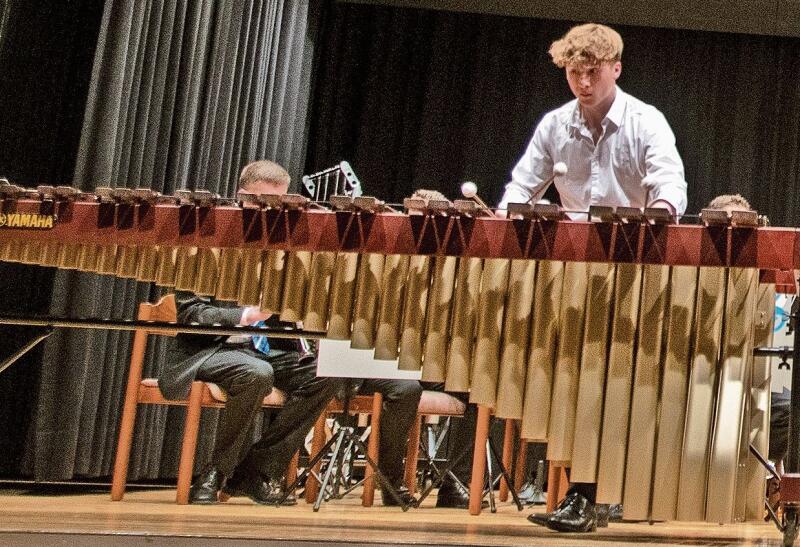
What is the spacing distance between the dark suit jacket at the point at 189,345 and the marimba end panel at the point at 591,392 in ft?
5.89

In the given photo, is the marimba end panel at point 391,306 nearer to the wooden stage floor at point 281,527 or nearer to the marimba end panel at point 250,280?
the marimba end panel at point 250,280

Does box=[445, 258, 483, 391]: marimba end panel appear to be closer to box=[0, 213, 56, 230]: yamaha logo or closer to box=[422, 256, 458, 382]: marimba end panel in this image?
box=[422, 256, 458, 382]: marimba end panel

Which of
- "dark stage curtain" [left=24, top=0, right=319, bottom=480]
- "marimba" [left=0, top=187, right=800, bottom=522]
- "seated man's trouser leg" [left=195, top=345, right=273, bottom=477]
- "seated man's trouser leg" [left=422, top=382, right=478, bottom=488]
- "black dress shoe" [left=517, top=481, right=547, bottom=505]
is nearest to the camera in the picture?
"marimba" [left=0, top=187, right=800, bottom=522]

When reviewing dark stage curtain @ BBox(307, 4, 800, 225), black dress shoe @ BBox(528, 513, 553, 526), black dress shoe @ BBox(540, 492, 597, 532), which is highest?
dark stage curtain @ BBox(307, 4, 800, 225)

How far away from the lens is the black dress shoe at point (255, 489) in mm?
4074

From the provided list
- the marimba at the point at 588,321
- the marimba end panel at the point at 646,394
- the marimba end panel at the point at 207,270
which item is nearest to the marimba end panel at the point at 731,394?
the marimba at the point at 588,321

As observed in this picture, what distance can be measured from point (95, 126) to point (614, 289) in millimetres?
2939

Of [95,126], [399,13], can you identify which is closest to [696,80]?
[399,13]

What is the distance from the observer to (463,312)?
2705 mm

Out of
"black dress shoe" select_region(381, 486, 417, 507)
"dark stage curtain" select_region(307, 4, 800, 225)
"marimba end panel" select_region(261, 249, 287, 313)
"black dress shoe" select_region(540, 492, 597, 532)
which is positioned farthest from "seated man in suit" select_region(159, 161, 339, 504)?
"dark stage curtain" select_region(307, 4, 800, 225)

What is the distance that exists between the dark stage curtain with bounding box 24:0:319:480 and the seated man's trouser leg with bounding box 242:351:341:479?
3.13ft

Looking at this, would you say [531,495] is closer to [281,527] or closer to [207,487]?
[207,487]

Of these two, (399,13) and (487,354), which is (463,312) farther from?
(399,13)

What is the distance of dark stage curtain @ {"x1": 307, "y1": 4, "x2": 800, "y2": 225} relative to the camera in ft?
24.9
